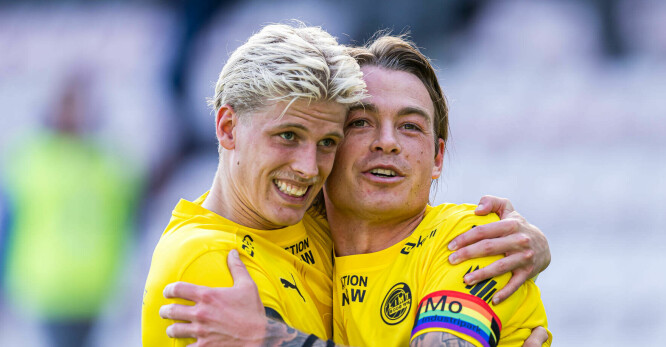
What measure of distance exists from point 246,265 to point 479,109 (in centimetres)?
376

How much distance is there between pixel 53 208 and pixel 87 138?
2.36 ft

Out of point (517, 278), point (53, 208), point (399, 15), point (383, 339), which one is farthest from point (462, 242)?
point (53, 208)

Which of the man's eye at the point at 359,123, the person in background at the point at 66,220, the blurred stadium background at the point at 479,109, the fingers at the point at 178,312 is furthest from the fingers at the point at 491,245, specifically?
the person in background at the point at 66,220

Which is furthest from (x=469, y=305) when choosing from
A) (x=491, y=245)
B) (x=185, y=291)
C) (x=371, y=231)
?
(x=185, y=291)

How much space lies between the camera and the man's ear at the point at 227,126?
9.98ft

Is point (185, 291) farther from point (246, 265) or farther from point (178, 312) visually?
point (246, 265)

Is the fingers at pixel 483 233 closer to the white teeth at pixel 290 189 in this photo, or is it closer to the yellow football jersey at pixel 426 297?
the yellow football jersey at pixel 426 297

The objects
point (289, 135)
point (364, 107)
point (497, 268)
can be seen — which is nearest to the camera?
point (497, 268)

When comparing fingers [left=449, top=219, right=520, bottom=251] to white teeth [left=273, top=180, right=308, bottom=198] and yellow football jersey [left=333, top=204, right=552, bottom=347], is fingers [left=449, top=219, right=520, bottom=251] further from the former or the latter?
white teeth [left=273, top=180, right=308, bottom=198]

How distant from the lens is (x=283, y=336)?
254 centimetres

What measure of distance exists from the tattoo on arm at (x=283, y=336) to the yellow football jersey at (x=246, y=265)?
9 cm

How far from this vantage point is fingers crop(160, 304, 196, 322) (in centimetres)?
248

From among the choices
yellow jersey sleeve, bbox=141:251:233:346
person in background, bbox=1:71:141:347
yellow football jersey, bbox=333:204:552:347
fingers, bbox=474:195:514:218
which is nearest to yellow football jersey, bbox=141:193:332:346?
yellow jersey sleeve, bbox=141:251:233:346

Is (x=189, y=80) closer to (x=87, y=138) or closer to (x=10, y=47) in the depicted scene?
(x=87, y=138)
